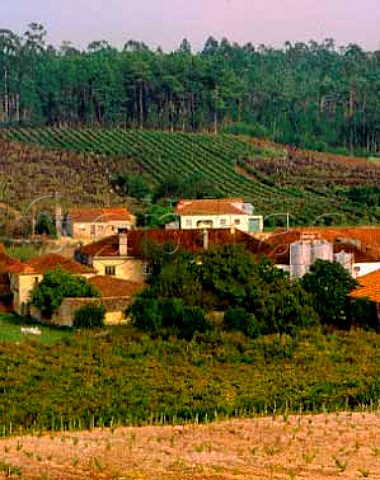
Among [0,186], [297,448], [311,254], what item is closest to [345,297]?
[311,254]

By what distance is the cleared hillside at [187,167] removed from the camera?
66250 mm

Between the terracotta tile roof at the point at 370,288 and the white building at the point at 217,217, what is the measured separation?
1647 cm

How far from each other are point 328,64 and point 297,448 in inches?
4421

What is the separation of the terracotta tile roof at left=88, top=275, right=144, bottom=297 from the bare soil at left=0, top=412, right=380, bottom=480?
14742 mm

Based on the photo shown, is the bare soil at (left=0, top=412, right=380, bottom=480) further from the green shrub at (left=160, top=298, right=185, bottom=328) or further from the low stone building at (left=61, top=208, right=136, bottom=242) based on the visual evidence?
the low stone building at (left=61, top=208, right=136, bottom=242)

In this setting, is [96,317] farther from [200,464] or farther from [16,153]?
[16,153]

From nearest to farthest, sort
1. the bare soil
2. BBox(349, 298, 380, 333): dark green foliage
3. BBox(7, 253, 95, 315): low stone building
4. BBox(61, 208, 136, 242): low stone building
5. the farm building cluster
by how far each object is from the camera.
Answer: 1. the bare soil
2. BBox(349, 298, 380, 333): dark green foliage
3. the farm building cluster
4. BBox(7, 253, 95, 315): low stone building
5. BBox(61, 208, 136, 242): low stone building

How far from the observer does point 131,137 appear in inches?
3305

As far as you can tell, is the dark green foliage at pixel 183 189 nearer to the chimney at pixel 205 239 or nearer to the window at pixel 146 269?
the chimney at pixel 205 239

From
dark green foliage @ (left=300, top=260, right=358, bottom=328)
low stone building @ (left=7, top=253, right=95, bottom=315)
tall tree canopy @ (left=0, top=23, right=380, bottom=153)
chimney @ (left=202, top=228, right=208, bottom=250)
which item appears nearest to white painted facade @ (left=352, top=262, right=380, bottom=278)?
chimney @ (left=202, top=228, right=208, bottom=250)

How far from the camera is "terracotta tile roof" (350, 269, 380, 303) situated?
3597 cm

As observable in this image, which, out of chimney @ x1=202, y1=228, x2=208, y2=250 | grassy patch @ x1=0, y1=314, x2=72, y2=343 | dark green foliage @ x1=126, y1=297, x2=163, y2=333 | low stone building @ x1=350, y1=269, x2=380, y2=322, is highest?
chimney @ x1=202, y1=228, x2=208, y2=250

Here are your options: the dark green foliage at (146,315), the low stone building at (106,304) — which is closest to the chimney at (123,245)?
the low stone building at (106,304)

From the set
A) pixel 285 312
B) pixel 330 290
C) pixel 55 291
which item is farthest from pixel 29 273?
pixel 330 290
